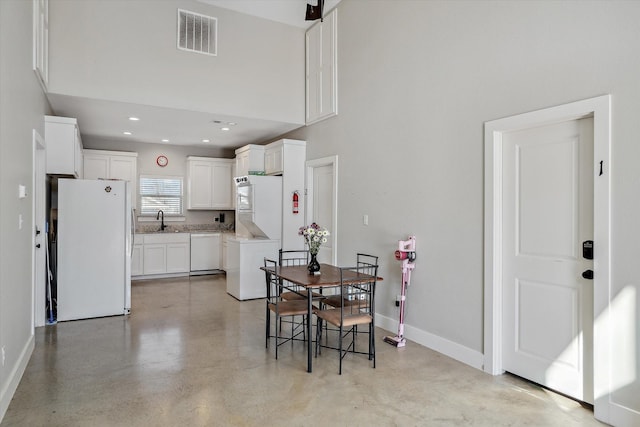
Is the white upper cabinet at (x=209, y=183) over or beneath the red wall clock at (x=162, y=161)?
beneath

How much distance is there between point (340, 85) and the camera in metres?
5.29

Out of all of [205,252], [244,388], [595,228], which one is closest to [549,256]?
[595,228]

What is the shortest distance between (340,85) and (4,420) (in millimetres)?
4700

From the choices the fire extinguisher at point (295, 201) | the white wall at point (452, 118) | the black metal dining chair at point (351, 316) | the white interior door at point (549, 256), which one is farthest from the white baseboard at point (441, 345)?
the fire extinguisher at point (295, 201)

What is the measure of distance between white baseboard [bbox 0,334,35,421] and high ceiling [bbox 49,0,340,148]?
284 cm

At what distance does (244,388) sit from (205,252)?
537cm

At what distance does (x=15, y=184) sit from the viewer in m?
3.03

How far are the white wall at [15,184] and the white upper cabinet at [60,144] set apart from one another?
988mm

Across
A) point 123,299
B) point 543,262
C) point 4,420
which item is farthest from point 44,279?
point 543,262

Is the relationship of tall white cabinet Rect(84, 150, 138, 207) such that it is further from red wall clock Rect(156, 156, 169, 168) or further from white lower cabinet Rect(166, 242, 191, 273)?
white lower cabinet Rect(166, 242, 191, 273)

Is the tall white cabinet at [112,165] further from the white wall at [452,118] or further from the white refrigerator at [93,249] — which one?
the white wall at [452,118]

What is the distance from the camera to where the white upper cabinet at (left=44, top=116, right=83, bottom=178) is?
472 centimetres

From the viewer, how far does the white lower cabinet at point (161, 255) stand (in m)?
7.49

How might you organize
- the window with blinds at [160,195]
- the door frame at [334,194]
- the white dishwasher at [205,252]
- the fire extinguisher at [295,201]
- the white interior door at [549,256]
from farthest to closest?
1. the window with blinds at [160,195]
2. the white dishwasher at [205,252]
3. the fire extinguisher at [295,201]
4. the door frame at [334,194]
5. the white interior door at [549,256]
